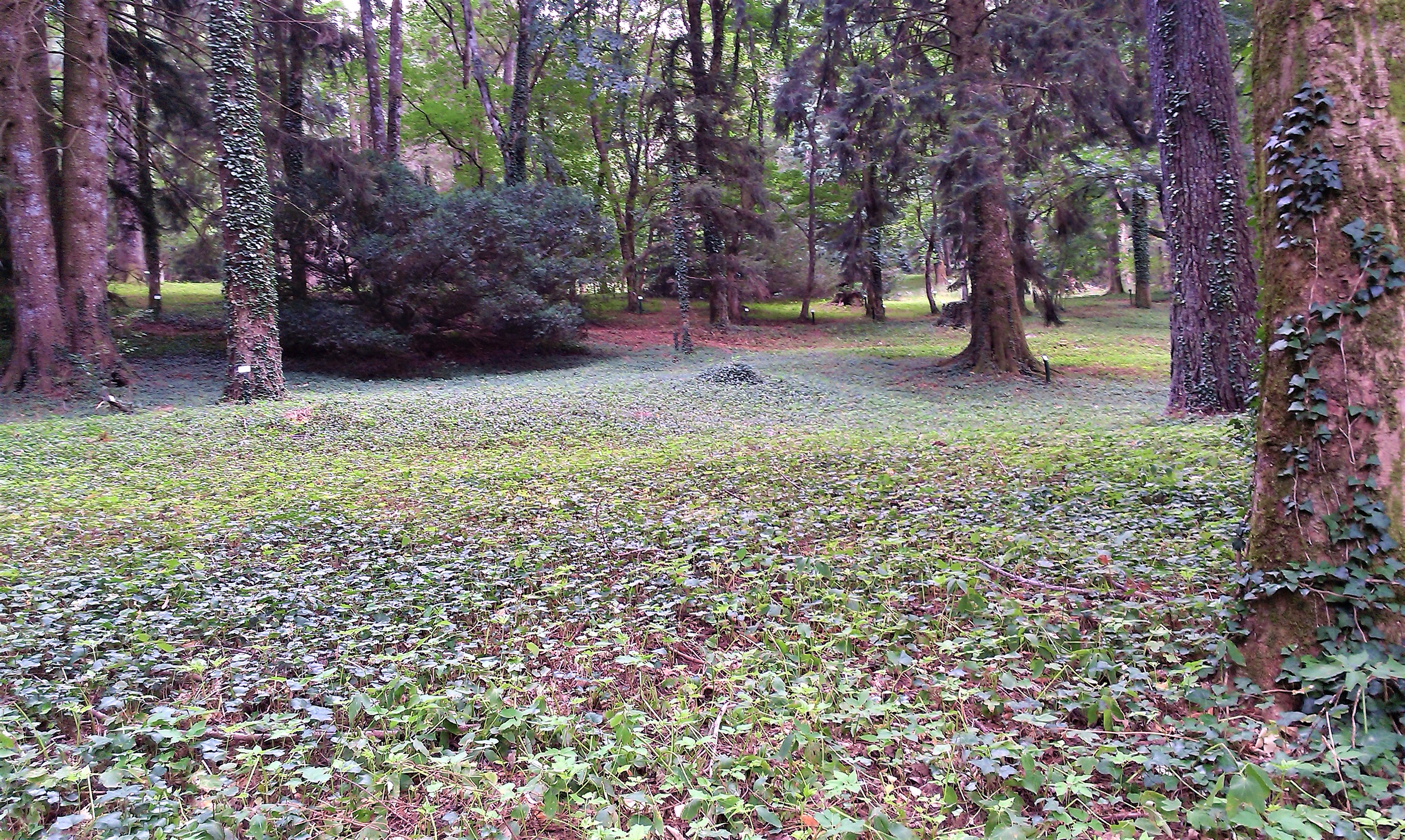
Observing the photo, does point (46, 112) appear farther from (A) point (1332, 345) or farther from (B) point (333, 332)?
(A) point (1332, 345)

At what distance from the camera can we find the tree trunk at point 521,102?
68.4ft

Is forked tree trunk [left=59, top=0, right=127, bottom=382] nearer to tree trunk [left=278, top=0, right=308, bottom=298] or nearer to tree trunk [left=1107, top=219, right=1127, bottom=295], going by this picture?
tree trunk [left=278, top=0, right=308, bottom=298]

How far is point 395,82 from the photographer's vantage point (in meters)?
22.1

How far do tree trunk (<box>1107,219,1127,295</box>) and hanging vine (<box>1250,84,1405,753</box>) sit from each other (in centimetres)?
2907

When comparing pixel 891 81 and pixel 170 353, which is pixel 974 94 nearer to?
pixel 891 81

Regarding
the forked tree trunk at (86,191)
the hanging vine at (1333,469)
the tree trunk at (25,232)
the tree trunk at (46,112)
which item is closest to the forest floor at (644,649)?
the hanging vine at (1333,469)

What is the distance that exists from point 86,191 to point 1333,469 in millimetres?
16340

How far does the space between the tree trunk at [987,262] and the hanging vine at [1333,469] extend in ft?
42.2

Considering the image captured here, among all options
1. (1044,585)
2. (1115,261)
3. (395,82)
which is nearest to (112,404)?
(1044,585)

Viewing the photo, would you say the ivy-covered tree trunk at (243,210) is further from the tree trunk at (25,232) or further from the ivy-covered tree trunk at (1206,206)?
the ivy-covered tree trunk at (1206,206)

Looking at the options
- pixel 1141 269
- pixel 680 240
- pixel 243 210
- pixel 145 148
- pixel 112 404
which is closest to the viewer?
pixel 112 404

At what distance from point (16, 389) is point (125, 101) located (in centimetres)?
757

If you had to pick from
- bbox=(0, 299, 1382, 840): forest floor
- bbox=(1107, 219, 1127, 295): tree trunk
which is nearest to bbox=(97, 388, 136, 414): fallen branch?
bbox=(0, 299, 1382, 840): forest floor

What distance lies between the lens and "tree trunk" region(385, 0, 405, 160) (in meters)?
Result: 21.6
